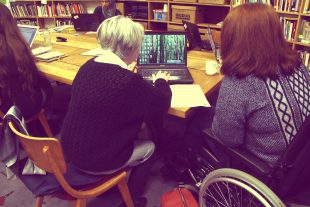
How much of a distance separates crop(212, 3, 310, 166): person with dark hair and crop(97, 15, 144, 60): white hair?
39cm

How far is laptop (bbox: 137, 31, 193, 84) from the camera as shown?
5.77ft

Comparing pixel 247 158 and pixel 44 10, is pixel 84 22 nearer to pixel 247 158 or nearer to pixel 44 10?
pixel 44 10

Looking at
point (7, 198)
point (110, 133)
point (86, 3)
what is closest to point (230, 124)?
point (110, 133)

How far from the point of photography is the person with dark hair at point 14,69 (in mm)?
1663

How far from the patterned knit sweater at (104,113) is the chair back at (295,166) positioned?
56 centimetres

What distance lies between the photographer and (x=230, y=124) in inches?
46.7

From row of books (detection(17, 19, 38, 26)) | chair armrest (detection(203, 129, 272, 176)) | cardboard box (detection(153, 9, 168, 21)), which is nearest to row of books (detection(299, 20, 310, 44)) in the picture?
cardboard box (detection(153, 9, 168, 21))

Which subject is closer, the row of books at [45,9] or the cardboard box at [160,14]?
the cardboard box at [160,14]

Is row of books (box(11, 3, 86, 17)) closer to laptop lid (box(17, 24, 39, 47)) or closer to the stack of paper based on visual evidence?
laptop lid (box(17, 24, 39, 47))

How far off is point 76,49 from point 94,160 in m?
1.46

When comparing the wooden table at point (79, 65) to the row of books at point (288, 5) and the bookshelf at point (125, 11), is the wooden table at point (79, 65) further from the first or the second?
the bookshelf at point (125, 11)

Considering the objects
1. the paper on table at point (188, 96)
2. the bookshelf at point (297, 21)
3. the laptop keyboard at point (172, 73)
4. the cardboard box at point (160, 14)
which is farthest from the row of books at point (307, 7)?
the paper on table at point (188, 96)

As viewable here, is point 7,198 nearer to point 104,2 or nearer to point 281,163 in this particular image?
point 281,163

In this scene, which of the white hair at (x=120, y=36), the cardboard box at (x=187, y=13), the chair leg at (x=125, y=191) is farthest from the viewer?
the cardboard box at (x=187, y=13)
